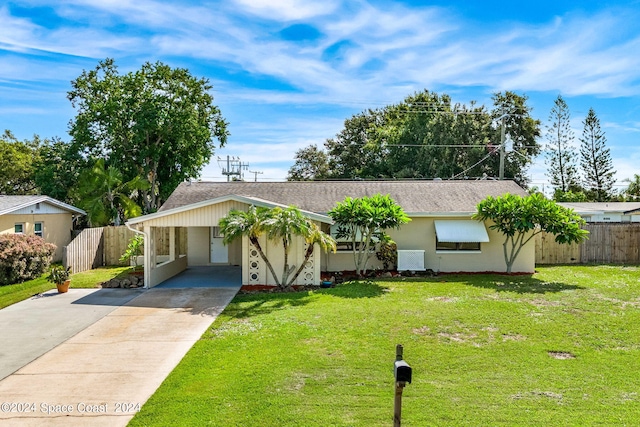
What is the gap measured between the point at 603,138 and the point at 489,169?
12.3 metres

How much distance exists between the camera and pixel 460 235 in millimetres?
18156

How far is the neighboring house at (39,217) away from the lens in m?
19.2

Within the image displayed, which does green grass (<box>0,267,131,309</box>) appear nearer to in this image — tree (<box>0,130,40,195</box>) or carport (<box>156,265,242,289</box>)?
carport (<box>156,265,242,289</box>)

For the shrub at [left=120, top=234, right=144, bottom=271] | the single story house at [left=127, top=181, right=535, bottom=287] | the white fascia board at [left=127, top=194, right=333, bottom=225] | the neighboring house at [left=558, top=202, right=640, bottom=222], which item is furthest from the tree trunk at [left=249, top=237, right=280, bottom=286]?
the neighboring house at [left=558, top=202, right=640, bottom=222]

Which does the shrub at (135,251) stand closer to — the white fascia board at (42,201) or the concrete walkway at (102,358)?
the white fascia board at (42,201)

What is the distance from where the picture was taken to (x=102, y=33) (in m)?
14.5

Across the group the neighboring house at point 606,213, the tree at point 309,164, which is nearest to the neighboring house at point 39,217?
the neighboring house at point 606,213

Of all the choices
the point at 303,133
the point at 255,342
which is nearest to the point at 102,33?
the point at 255,342

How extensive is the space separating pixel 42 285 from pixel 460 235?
621 inches

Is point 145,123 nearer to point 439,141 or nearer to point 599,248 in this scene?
point 439,141

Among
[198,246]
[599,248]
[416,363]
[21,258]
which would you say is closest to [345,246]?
[198,246]

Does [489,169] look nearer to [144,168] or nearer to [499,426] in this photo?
[144,168]

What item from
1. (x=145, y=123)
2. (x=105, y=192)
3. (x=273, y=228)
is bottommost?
(x=273, y=228)

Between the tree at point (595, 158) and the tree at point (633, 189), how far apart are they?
2.42m
